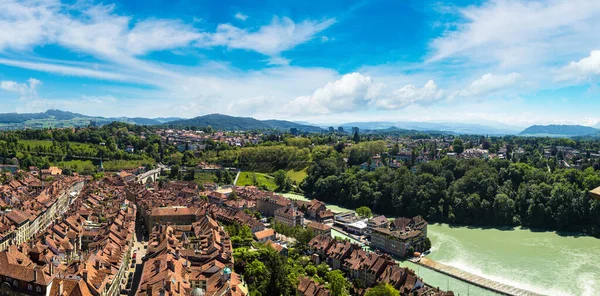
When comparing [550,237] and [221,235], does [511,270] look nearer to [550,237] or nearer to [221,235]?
[550,237]

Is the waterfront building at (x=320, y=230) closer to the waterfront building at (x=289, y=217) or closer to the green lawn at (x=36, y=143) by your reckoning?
the waterfront building at (x=289, y=217)

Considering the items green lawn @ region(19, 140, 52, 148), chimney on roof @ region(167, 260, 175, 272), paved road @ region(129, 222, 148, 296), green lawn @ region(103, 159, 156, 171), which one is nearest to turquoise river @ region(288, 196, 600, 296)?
chimney on roof @ region(167, 260, 175, 272)

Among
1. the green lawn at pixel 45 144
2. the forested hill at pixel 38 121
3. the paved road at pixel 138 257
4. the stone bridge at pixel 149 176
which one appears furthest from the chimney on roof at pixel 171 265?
the forested hill at pixel 38 121

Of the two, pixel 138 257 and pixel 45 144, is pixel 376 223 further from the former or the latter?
pixel 45 144

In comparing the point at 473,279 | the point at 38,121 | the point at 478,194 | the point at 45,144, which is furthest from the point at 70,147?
the point at 38,121

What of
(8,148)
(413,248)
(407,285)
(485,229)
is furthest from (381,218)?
(8,148)

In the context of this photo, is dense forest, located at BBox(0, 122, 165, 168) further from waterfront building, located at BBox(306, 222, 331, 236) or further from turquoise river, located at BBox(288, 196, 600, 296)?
turquoise river, located at BBox(288, 196, 600, 296)
